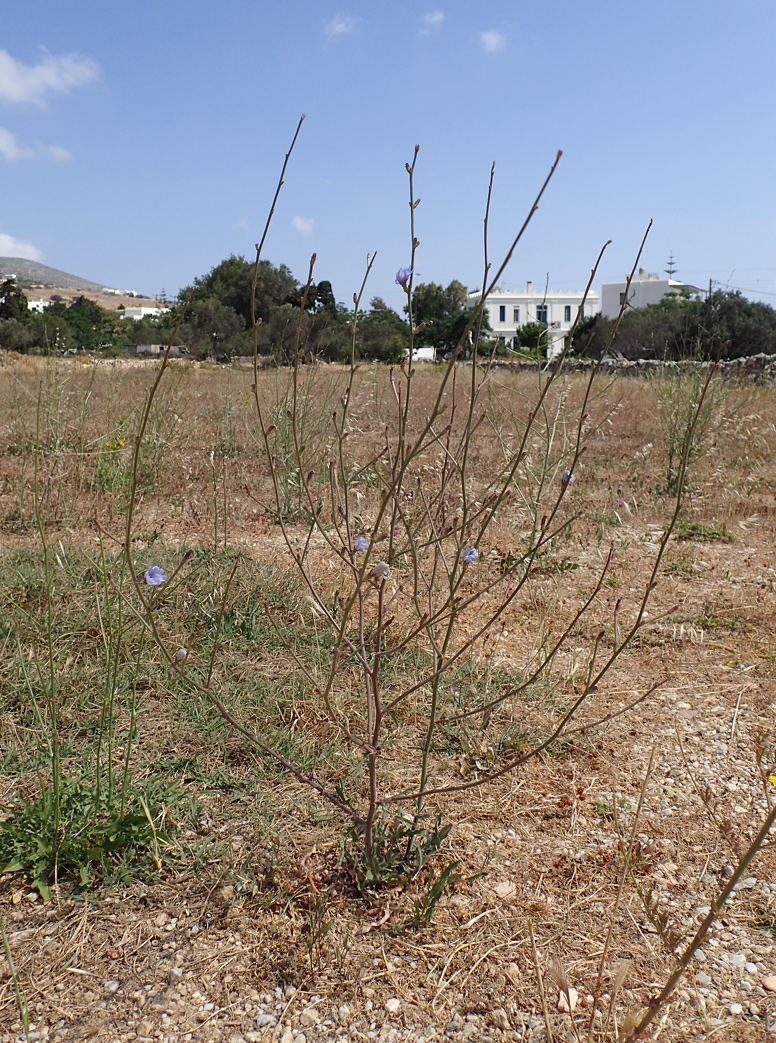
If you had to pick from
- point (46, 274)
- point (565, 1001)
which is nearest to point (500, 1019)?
point (565, 1001)

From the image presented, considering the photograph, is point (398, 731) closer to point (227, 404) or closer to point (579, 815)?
point (579, 815)

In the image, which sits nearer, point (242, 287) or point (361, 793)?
point (361, 793)

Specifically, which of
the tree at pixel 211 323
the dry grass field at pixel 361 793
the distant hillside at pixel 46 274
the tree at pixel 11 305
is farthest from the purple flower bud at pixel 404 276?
the distant hillside at pixel 46 274

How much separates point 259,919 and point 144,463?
329cm

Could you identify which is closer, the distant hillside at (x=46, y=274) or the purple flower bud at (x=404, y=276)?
the purple flower bud at (x=404, y=276)

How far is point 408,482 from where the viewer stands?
5.25 m

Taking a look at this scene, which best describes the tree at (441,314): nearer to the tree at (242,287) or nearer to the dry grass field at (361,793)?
the tree at (242,287)

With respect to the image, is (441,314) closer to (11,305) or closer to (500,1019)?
(11,305)

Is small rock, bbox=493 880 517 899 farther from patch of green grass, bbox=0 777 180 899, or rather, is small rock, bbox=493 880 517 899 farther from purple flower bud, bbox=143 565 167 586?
purple flower bud, bbox=143 565 167 586

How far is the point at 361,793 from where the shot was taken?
1.77 m

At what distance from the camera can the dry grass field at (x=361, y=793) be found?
4.10ft

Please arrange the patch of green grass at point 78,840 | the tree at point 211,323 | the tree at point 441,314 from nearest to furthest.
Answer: the patch of green grass at point 78,840 < the tree at point 211,323 < the tree at point 441,314

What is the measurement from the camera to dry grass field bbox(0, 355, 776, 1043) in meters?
1.25

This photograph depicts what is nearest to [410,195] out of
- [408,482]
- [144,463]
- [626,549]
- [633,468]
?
[626,549]
